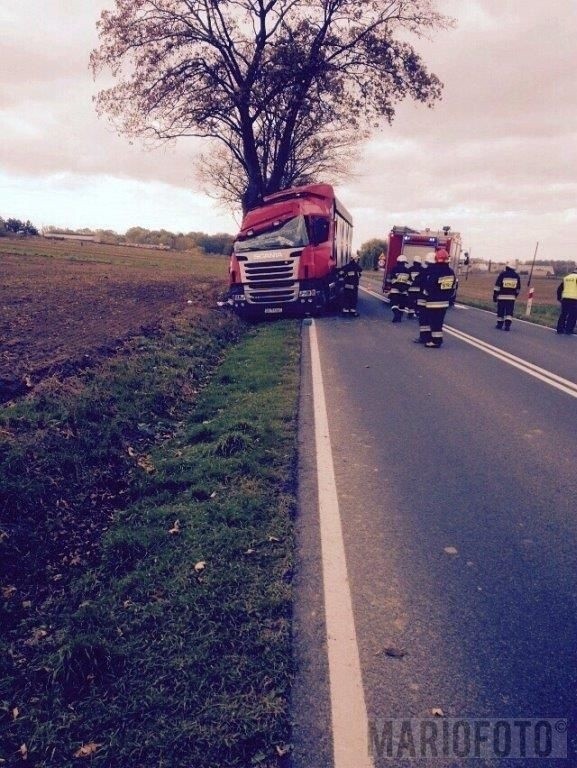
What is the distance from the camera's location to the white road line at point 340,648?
2244mm

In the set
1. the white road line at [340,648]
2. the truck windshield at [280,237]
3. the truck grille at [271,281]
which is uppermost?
the truck windshield at [280,237]

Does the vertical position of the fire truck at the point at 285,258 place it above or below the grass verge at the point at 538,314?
above

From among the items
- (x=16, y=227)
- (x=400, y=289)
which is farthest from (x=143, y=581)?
(x=16, y=227)

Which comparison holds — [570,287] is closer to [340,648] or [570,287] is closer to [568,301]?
[568,301]

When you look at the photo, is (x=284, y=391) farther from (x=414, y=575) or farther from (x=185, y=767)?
(x=185, y=767)

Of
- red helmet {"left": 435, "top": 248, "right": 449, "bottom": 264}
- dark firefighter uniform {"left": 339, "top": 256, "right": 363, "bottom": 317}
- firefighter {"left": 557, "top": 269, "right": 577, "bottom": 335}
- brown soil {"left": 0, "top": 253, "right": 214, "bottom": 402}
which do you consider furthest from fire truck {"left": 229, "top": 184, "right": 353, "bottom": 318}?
firefighter {"left": 557, "top": 269, "right": 577, "bottom": 335}

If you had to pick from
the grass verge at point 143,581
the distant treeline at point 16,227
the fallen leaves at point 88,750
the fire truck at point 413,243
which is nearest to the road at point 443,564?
the grass verge at point 143,581

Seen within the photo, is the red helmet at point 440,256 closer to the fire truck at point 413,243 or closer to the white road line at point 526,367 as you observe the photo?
the white road line at point 526,367

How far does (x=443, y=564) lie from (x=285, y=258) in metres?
12.4

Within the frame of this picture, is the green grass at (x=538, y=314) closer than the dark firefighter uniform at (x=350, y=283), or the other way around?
the dark firefighter uniform at (x=350, y=283)

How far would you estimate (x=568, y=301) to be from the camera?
1528 cm

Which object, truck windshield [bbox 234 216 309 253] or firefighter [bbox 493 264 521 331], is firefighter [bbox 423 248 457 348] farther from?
truck windshield [bbox 234 216 309 253]

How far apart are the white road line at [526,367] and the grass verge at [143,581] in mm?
4368

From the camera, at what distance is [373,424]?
6367 mm
